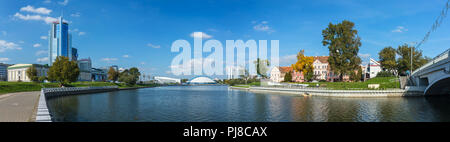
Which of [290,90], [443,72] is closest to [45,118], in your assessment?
[443,72]

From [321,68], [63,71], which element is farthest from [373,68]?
[63,71]

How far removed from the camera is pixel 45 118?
11.8 m

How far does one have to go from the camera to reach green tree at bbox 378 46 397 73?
180 feet

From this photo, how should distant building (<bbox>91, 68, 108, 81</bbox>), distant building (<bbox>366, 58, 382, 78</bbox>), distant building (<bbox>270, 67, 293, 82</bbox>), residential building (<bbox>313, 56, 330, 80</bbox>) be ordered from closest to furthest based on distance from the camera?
distant building (<bbox>366, 58, 382, 78</bbox>) < residential building (<bbox>313, 56, 330, 80</bbox>) < distant building (<bbox>270, 67, 293, 82</bbox>) < distant building (<bbox>91, 68, 108, 81</bbox>)

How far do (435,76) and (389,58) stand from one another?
97.2 feet

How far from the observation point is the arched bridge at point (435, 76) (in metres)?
25.5

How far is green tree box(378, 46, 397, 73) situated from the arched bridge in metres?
15.2

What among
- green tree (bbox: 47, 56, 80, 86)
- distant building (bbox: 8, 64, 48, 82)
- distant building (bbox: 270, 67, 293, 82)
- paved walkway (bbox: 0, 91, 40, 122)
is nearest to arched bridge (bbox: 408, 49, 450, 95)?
paved walkway (bbox: 0, 91, 40, 122)

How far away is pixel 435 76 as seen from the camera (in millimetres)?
29891

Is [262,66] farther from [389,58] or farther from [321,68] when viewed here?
[389,58]

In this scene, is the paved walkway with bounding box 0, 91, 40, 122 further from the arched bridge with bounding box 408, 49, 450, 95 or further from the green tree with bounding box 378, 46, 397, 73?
the green tree with bounding box 378, 46, 397, 73

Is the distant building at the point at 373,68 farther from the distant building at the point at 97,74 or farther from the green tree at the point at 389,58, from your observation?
the distant building at the point at 97,74
